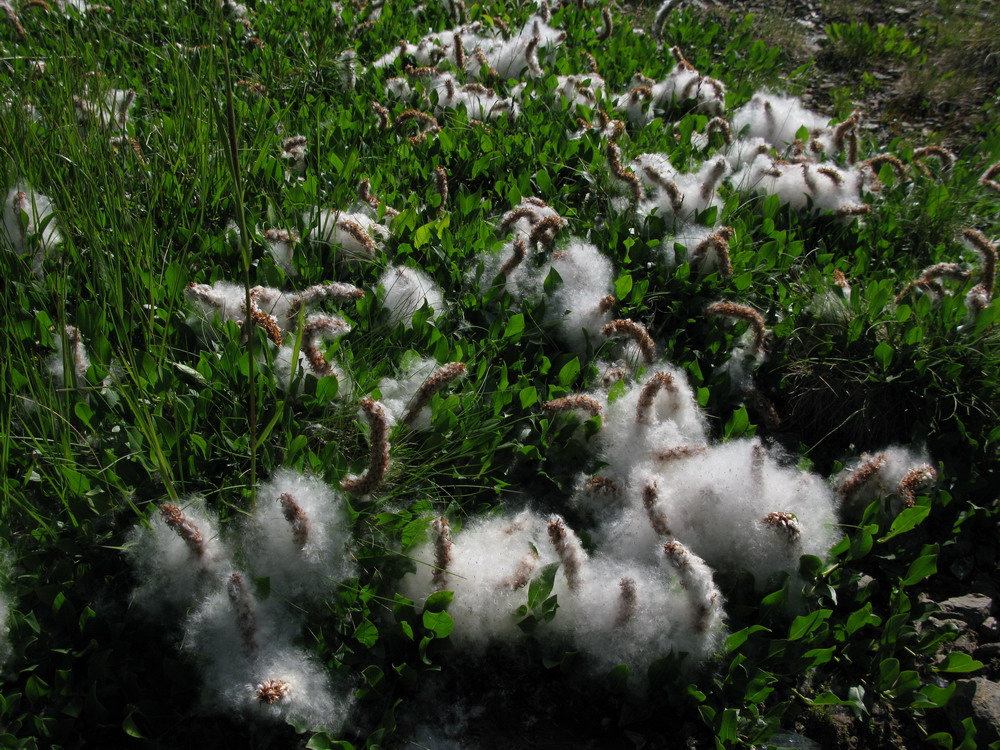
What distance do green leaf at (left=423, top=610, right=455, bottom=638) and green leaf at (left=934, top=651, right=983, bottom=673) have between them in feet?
4.51

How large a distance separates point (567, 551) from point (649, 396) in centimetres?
58

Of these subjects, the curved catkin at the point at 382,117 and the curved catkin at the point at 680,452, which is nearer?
the curved catkin at the point at 680,452

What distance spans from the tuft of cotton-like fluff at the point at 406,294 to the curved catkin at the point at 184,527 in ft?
3.49

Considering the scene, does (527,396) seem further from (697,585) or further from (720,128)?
(720,128)

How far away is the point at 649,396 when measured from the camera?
226 centimetres

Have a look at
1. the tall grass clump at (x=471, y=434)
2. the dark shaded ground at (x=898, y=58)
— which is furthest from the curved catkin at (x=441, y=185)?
the dark shaded ground at (x=898, y=58)

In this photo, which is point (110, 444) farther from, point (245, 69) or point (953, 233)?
point (953, 233)

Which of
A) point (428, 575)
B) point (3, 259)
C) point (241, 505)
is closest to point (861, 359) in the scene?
point (428, 575)

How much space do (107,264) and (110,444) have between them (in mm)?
621

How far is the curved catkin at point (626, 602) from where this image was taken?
1.86 metres

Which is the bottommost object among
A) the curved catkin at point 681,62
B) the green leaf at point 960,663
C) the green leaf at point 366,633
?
the green leaf at point 960,663

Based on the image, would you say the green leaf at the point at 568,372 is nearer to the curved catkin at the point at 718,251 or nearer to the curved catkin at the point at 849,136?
the curved catkin at the point at 718,251

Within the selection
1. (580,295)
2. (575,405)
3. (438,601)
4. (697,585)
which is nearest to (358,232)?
(580,295)

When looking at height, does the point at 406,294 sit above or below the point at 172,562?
above
